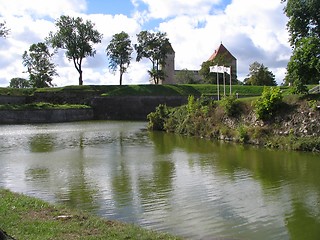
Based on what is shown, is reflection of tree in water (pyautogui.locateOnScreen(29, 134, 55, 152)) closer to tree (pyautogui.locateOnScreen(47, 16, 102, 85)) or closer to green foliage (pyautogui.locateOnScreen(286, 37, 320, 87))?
green foliage (pyautogui.locateOnScreen(286, 37, 320, 87))

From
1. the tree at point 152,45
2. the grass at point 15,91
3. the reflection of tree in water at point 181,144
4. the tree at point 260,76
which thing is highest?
the tree at point 152,45

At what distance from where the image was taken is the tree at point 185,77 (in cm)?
9456

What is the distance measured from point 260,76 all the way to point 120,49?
26825mm

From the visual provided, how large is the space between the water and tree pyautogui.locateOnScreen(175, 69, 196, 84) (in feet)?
229

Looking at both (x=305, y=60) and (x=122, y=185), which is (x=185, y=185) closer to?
(x=122, y=185)

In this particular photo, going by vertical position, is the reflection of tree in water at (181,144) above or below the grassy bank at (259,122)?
below

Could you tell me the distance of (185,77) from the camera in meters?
95.2

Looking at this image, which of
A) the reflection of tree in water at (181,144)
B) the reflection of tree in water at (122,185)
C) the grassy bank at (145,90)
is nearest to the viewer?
the reflection of tree in water at (122,185)

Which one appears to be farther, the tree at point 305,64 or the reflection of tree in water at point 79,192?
the tree at point 305,64

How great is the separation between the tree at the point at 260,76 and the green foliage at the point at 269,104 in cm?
5052

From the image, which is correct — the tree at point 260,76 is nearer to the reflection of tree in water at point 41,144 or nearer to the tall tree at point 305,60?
the tall tree at point 305,60

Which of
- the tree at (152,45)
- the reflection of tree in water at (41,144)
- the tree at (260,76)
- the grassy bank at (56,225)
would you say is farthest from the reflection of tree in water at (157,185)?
the tree at (260,76)

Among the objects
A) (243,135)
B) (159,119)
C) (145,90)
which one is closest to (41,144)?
(243,135)

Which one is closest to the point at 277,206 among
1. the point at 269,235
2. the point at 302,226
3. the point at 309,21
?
→ the point at 302,226
